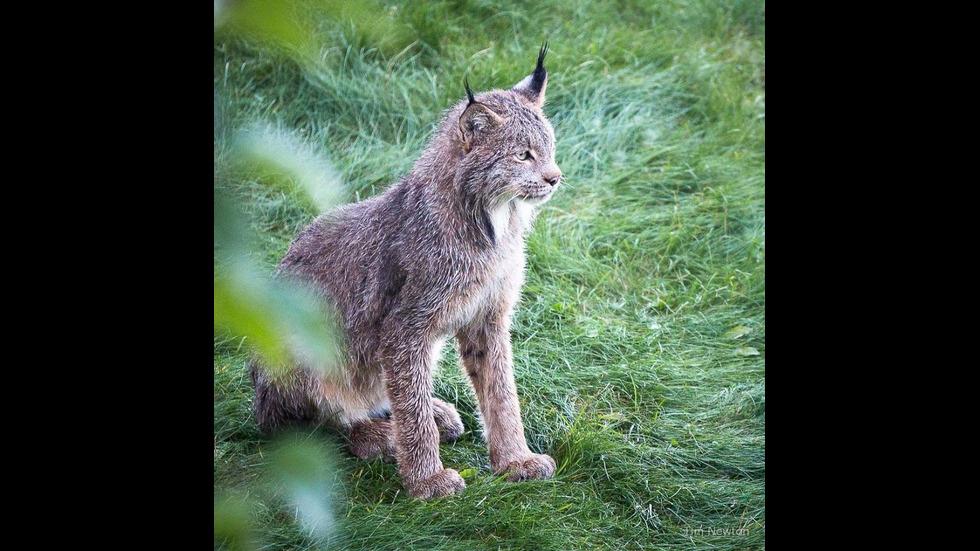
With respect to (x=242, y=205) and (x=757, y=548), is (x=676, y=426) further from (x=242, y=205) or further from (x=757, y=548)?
(x=242, y=205)

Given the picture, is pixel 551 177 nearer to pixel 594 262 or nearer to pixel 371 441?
pixel 371 441

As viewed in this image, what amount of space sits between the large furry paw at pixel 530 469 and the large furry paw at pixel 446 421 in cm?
36

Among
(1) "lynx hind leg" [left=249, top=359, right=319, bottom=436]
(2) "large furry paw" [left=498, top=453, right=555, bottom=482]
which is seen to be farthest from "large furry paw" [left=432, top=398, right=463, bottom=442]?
(1) "lynx hind leg" [left=249, top=359, right=319, bottom=436]

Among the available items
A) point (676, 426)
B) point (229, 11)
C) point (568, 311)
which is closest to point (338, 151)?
point (568, 311)

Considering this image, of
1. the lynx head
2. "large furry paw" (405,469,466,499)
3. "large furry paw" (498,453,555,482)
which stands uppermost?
the lynx head

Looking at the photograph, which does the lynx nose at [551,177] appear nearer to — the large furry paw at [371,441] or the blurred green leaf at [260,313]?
the large furry paw at [371,441]

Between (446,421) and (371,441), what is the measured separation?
1.11 ft

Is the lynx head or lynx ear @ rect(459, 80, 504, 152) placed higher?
lynx ear @ rect(459, 80, 504, 152)

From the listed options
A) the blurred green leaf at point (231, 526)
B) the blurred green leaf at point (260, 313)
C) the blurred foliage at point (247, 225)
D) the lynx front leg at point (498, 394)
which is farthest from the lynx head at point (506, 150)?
the blurred green leaf at point (260, 313)

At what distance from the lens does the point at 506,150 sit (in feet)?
12.0

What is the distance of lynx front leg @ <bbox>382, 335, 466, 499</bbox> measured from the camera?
3.90m

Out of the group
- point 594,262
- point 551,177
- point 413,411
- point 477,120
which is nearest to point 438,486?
point 413,411

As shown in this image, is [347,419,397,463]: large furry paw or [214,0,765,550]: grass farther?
[347,419,397,463]: large furry paw

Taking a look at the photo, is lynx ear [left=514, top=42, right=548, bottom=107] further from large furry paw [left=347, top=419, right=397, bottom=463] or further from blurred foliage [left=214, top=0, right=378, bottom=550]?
blurred foliage [left=214, top=0, right=378, bottom=550]
